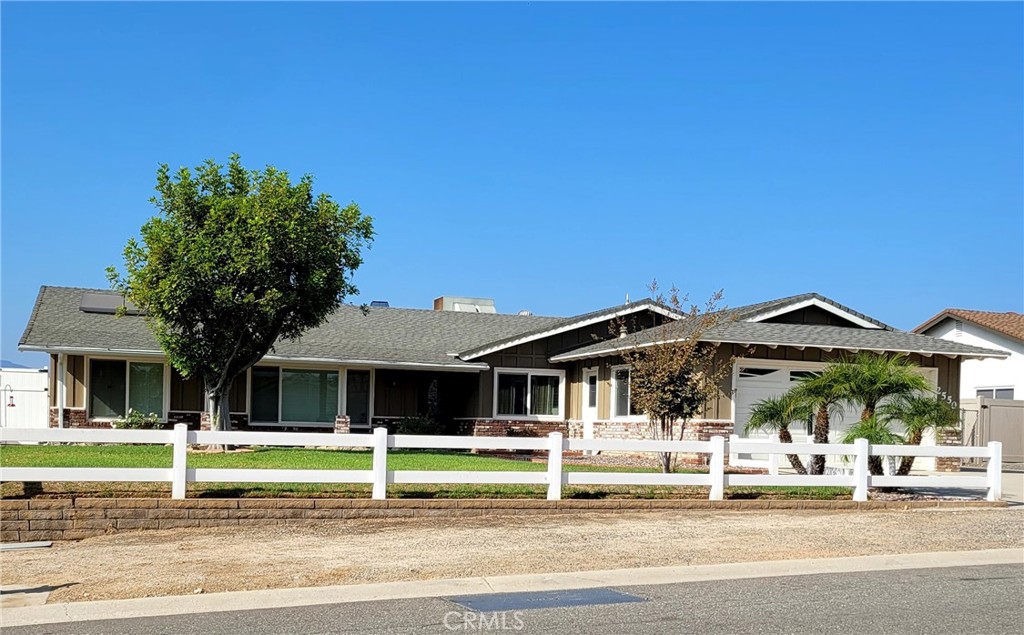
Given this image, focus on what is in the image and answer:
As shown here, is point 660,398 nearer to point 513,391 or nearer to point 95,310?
point 513,391

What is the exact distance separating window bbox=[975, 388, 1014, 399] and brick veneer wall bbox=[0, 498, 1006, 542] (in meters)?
22.6

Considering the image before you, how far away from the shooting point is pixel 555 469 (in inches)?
583

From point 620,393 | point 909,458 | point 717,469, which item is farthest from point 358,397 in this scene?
point 909,458

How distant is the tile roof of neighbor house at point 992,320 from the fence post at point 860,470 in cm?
1972

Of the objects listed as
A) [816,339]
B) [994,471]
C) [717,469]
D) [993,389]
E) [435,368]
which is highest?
[816,339]

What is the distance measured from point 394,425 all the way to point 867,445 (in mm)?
16365

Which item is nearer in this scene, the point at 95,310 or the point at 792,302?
the point at 792,302

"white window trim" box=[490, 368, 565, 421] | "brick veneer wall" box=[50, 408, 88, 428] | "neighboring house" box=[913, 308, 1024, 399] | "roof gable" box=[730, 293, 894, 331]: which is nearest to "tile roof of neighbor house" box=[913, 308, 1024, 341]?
"neighboring house" box=[913, 308, 1024, 399]

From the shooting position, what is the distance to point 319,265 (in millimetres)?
21359

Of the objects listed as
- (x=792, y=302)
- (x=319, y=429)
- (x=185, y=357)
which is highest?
(x=792, y=302)

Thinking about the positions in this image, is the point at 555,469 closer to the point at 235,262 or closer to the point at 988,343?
the point at 235,262

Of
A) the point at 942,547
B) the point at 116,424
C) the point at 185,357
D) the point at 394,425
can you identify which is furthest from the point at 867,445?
the point at 116,424

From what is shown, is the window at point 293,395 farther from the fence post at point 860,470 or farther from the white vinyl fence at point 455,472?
the fence post at point 860,470

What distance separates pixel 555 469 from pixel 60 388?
54.1 ft
